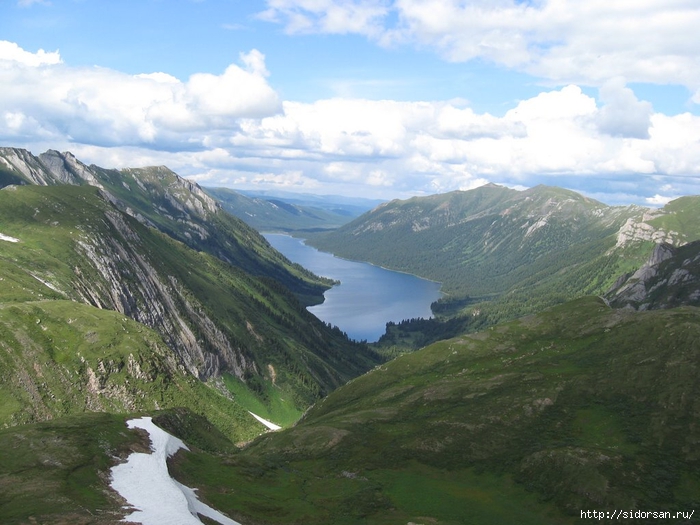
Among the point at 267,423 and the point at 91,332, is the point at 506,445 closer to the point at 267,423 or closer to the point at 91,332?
the point at 91,332

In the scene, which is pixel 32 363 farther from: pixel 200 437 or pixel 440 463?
pixel 440 463

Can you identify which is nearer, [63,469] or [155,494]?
[155,494]

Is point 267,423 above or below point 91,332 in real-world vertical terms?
below

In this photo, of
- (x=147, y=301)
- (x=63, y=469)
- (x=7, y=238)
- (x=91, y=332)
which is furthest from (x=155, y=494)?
(x=7, y=238)

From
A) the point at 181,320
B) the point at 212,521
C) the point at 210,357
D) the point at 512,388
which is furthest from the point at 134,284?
the point at 212,521

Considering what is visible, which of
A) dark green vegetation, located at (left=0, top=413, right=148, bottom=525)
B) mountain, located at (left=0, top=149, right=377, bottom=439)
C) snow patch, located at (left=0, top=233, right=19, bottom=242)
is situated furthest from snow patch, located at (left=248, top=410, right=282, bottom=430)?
snow patch, located at (left=0, top=233, right=19, bottom=242)
